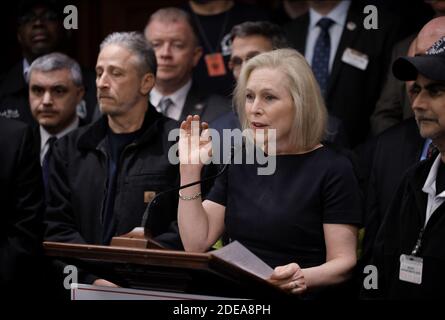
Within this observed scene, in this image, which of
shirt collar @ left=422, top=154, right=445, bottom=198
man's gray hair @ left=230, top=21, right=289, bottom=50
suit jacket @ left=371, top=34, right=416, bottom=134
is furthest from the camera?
man's gray hair @ left=230, top=21, right=289, bottom=50

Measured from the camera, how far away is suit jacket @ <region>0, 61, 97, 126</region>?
4.92 m

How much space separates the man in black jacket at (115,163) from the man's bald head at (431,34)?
1.17 metres

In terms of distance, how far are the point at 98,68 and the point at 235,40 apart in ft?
2.86

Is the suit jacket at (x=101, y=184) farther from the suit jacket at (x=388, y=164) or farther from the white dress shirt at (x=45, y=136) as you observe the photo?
the suit jacket at (x=388, y=164)

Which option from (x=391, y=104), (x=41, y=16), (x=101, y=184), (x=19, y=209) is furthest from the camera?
(x=41, y=16)

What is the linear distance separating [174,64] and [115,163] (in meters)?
1.05

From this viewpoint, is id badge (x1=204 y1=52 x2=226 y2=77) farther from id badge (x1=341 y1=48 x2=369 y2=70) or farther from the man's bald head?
the man's bald head

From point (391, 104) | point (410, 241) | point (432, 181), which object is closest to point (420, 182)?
point (432, 181)

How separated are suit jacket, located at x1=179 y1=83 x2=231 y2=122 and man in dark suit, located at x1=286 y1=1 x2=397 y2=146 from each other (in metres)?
0.56

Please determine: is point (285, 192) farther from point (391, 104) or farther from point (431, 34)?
point (391, 104)

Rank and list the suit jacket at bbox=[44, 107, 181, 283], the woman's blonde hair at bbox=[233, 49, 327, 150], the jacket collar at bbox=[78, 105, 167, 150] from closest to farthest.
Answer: the woman's blonde hair at bbox=[233, 49, 327, 150], the suit jacket at bbox=[44, 107, 181, 283], the jacket collar at bbox=[78, 105, 167, 150]

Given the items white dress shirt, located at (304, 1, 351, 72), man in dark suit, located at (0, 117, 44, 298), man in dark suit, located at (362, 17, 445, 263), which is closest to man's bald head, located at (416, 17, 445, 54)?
man in dark suit, located at (362, 17, 445, 263)

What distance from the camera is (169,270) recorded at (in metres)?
2.53
